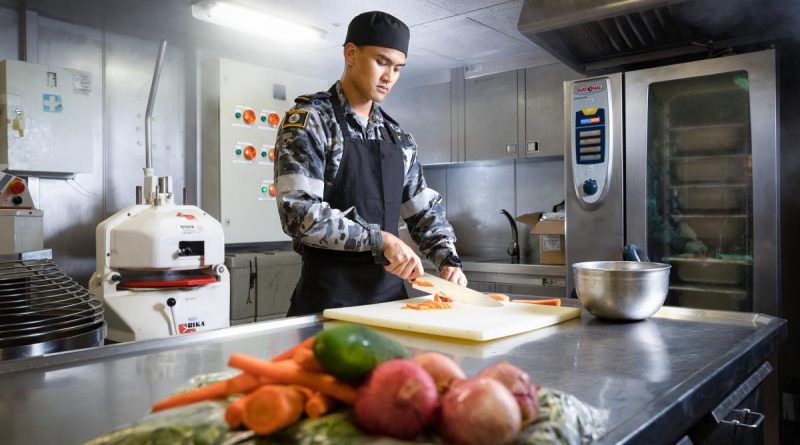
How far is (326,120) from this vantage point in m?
1.95

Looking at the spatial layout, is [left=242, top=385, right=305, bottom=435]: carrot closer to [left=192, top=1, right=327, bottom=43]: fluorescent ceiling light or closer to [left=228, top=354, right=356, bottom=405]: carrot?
[left=228, top=354, right=356, bottom=405]: carrot

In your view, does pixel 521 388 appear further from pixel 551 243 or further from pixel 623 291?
pixel 551 243

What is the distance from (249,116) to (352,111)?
8.52 feet

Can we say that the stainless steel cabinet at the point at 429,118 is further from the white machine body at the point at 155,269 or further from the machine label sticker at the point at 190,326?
the machine label sticker at the point at 190,326

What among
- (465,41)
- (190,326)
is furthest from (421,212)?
(465,41)

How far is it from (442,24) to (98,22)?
2.25 meters

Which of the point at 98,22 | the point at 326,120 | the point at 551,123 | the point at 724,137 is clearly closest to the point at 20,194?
the point at 98,22

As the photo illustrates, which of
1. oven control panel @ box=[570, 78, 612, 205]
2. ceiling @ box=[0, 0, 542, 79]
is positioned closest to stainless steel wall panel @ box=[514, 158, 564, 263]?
ceiling @ box=[0, 0, 542, 79]

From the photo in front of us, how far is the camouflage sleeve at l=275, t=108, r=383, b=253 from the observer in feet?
5.75

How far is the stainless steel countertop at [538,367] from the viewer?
2.57 feet

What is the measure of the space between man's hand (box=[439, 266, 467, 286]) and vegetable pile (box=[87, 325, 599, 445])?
4.19ft

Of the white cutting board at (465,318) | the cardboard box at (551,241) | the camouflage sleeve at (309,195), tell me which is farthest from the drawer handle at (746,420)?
the cardboard box at (551,241)

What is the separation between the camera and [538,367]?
1.03m

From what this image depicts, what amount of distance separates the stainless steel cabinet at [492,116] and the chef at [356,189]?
2.50 meters
